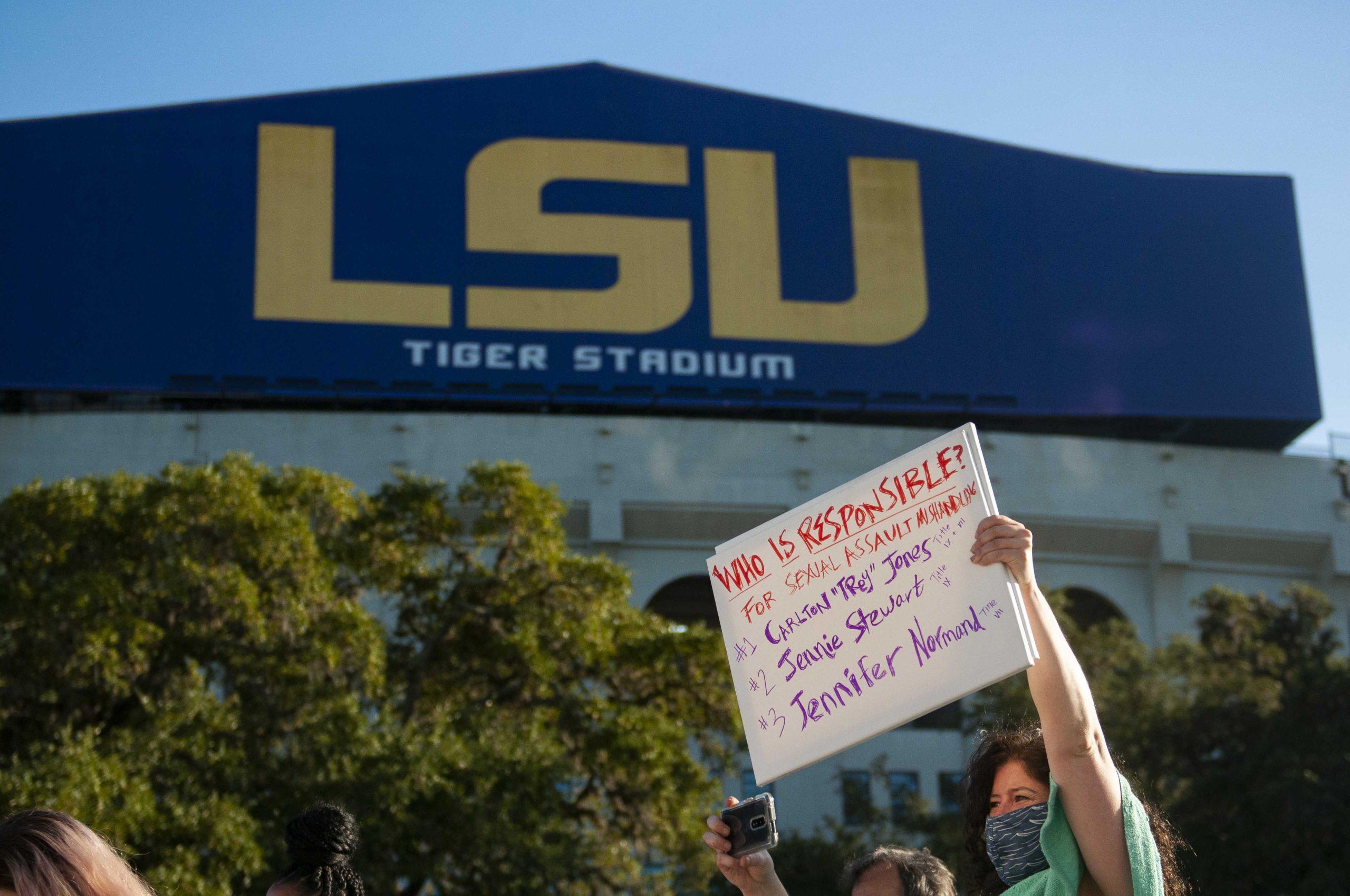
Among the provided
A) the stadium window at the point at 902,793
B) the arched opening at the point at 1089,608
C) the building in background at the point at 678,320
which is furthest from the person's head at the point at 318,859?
the arched opening at the point at 1089,608

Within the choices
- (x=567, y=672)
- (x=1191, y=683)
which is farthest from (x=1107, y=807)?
(x=1191, y=683)

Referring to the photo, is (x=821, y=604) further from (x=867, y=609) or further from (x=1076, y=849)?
(x=1076, y=849)

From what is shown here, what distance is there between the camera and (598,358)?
31.4 metres

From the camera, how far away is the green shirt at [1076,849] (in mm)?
2961

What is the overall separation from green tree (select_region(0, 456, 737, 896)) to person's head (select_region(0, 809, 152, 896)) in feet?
35.3

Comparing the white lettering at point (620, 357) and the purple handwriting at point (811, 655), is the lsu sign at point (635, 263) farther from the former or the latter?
the purple handwriting at point (811, 655)

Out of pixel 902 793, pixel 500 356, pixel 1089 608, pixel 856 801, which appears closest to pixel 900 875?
pixel 856 801

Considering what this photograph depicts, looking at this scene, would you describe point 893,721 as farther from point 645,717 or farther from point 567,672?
point 567,672

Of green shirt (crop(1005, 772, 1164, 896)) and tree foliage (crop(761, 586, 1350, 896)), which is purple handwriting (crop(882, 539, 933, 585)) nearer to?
green shirt (crop(1005, 772, 1164, 896))

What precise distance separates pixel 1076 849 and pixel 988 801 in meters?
0.40

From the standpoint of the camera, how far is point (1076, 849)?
119 inches

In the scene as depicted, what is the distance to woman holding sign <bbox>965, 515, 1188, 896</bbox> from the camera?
2.98 metres

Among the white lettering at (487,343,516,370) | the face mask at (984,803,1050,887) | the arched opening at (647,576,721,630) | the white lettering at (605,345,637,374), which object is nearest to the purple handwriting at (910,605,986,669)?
the face mask at (984,803,1050,887)

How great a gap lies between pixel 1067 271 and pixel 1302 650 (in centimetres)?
1356
